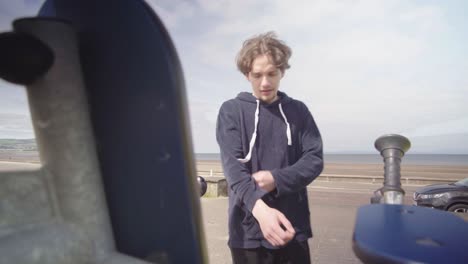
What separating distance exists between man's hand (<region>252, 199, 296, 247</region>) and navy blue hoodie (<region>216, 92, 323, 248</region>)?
19cm

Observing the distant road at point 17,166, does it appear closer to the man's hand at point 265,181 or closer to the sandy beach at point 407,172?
the man's hand at point 265,181

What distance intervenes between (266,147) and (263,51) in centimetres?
54

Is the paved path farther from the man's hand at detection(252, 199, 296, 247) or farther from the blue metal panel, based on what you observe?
the blue metal panel

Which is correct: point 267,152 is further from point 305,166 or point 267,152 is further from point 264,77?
point 264,77

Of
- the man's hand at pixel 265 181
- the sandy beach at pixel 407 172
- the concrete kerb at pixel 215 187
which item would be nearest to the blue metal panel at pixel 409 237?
the man's hand at pixel 265 181

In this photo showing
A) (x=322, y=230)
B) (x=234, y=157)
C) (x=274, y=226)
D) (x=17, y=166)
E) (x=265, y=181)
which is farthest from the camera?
(x=322, y=230)

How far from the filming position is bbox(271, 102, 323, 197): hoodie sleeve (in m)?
1.35

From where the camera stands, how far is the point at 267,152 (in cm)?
156

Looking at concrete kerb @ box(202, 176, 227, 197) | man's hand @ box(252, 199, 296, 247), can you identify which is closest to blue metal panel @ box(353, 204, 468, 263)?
man's hand @ box(252, 199, 296, 247)

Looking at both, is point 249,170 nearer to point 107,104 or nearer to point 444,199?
point 107,104

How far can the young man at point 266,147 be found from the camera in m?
1.48

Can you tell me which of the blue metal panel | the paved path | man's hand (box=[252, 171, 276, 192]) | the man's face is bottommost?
the paved path

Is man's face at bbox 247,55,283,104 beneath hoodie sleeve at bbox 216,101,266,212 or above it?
above

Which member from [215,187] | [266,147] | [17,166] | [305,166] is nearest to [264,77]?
[266,147]
